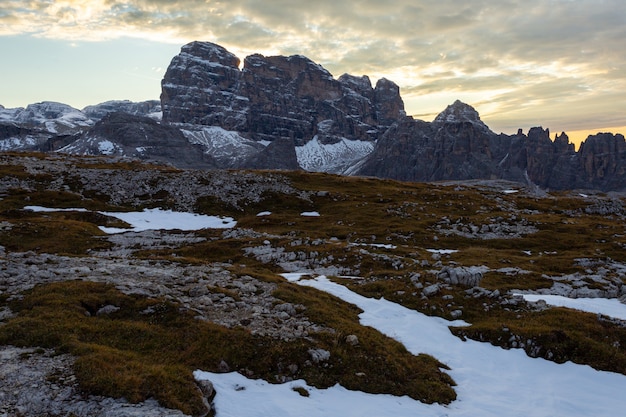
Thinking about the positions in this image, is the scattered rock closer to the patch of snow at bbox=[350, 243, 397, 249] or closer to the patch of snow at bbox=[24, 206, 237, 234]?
the patch of snow at bbox=[350, 243, 397, 249]

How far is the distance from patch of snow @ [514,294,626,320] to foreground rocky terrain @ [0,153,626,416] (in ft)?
5.19

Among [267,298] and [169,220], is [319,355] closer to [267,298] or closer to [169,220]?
[267,298]

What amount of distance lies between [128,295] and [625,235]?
63.9 meters

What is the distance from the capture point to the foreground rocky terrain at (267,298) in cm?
1352

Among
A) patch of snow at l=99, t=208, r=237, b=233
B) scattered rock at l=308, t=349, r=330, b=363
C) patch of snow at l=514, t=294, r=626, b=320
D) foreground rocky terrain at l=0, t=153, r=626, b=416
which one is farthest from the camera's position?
patch of snow at l=99, t=208, r=237, b=233

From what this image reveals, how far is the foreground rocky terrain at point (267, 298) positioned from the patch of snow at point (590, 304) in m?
1.58

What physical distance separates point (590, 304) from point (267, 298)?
→ 21.9 metres

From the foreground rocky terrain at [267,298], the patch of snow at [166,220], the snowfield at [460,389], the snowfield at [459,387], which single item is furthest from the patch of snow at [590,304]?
the patch of snow at [166,220]

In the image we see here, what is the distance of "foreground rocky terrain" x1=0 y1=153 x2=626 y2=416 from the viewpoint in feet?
44.4

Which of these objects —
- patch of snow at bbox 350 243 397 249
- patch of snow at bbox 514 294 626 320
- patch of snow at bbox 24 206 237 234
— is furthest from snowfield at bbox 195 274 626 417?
patch of snow at bbox 24 206 237 234

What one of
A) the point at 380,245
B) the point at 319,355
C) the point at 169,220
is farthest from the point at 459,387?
the point at 169,220

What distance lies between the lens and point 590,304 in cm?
2767

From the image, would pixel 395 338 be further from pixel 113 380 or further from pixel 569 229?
pixel 569 229

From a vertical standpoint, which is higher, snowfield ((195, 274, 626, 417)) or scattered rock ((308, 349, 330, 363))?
scattered rock ((308, 349, 330, 363))
